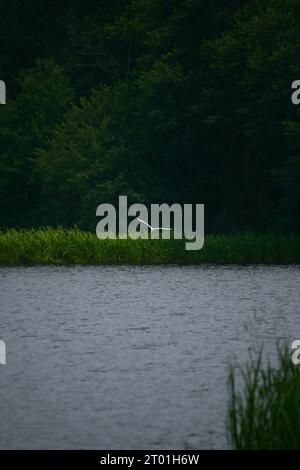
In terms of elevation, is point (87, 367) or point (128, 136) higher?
point (128, 136)

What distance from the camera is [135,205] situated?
42312 millimetres

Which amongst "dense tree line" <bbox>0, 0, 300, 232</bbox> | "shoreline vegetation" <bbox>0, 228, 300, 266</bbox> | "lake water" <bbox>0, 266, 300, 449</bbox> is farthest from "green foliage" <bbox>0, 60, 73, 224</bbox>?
"lake water" <bbox>0, 266, 300, 449</bbox>

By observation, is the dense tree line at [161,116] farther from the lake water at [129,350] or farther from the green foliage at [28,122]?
the lake water at [129,350]

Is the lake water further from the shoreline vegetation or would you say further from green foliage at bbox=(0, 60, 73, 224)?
green foliage at bbox=(0, 60, 73, 224)

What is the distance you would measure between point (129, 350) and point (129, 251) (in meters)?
17.6

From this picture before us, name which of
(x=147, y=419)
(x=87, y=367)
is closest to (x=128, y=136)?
(x=87, y=367)

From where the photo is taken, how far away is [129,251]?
3294 centimetres

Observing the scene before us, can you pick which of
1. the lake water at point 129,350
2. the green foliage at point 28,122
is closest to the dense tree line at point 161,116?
the green foliage at point 28,122

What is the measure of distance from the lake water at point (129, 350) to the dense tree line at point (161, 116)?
1227cm

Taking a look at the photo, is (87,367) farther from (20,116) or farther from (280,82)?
(20,116)

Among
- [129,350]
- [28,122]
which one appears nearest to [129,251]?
[28,122]

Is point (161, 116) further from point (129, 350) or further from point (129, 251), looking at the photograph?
point (129, 350)

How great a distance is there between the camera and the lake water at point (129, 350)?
10.1 meters
